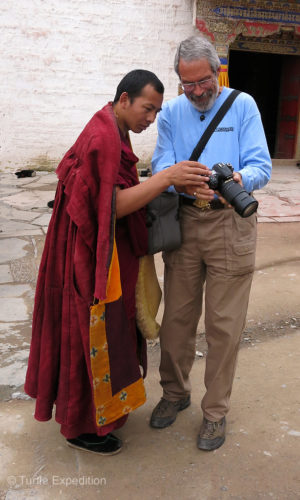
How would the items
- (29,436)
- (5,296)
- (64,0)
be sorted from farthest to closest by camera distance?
1. (64,0)
2. (5,296)
3. (29,436)

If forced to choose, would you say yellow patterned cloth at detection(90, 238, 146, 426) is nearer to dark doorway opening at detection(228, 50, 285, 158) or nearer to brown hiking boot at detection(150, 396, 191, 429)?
brown hiking boot at detection(150, 396, 191, 429)

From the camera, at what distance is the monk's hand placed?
1.64 meters

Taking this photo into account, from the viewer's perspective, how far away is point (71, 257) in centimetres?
177

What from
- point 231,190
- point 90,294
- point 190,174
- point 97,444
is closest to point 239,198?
point 231,190

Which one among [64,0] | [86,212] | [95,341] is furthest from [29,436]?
[64,0]

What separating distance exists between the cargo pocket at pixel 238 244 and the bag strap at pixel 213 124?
0.92ft

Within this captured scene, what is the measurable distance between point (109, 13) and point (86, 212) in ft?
25.9

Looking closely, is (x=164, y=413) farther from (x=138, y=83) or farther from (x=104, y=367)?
(x=138, y=83)

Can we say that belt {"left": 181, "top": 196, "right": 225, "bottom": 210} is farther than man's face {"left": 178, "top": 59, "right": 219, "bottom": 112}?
Yes

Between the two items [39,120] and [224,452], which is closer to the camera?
[224,452]

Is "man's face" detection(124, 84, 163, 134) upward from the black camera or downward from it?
upward

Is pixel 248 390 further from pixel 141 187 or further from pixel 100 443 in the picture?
pixel 141 187

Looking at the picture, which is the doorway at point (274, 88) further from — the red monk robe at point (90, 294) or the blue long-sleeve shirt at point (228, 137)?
the red monk robe at point (90, 294)

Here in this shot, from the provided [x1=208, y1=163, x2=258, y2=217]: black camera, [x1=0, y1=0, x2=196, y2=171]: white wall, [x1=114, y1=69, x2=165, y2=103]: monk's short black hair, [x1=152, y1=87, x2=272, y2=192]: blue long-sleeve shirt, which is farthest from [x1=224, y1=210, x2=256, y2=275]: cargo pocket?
[x1=0, y1=0, x2=196, y2=171]: white wall
